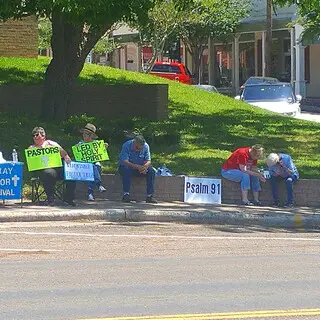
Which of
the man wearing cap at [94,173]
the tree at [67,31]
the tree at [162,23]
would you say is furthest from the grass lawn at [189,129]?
the tree at [162,23]

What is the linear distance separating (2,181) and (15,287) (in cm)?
680

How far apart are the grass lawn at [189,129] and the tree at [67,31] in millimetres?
615

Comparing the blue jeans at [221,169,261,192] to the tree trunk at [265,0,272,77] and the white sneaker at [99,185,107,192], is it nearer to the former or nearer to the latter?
the white sneaker at [99,185,107,192]

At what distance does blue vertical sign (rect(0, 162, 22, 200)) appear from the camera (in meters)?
15.8

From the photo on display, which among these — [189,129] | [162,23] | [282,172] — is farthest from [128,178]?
[162,23]

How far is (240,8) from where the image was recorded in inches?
2099

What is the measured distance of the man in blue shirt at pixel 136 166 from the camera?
54.9 ft

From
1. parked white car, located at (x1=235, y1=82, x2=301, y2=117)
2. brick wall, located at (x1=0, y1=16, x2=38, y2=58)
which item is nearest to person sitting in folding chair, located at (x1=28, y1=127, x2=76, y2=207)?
brick wall, located at (x1=0, y1=16, x2=38, y2=58)

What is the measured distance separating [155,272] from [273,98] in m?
21.7

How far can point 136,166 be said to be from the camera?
16.7 metres

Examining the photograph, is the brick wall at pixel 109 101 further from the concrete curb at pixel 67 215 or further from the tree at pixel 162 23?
the tree at pixel 162 23

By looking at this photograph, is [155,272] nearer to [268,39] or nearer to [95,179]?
[95,179]

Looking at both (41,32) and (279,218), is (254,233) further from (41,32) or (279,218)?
(41,32)

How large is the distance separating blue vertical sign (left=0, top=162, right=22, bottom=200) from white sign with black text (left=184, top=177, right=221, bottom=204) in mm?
3158
